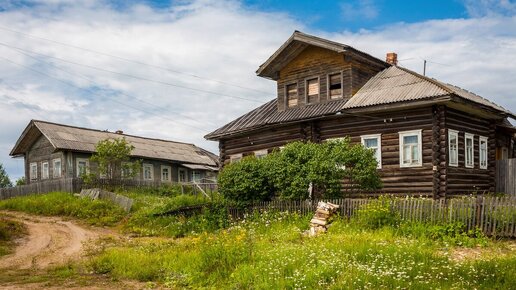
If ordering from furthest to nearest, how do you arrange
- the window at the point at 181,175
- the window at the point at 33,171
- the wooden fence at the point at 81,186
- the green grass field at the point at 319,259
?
the window at the point at 181,175
the window at the point at 33,171
the wooden fence at the point at 81,186
the green grass field at the point at 319,259

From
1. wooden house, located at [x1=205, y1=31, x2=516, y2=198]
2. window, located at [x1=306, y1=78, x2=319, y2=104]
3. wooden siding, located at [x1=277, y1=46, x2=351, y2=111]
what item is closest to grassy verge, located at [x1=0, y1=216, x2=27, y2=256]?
wooden house, located at [x1=205, y1=31, x2=516, y2=198]

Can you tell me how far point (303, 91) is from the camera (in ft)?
81.4

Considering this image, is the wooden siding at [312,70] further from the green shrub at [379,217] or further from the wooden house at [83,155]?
the wooden house at [83,155]

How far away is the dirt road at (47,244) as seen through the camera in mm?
14906

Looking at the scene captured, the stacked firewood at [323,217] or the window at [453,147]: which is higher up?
the window at [453,147]

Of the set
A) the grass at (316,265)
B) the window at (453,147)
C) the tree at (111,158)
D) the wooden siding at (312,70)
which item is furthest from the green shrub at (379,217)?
the tree at (111,158)

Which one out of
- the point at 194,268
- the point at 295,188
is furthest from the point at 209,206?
the point at 194,268

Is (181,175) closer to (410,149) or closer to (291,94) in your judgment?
(291,94)

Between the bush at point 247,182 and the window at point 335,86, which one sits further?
the window at point 335,86

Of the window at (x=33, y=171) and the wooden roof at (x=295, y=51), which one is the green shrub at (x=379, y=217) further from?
the window at (x=33, y=171)

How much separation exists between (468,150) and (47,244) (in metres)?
17.7

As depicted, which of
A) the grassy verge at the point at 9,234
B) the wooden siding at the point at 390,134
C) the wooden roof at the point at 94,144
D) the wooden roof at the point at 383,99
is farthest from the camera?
the wooden roof at the point at 94,144

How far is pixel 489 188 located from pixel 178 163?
1055 inches

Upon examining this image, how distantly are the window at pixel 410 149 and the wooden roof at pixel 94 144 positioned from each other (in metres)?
23.5
